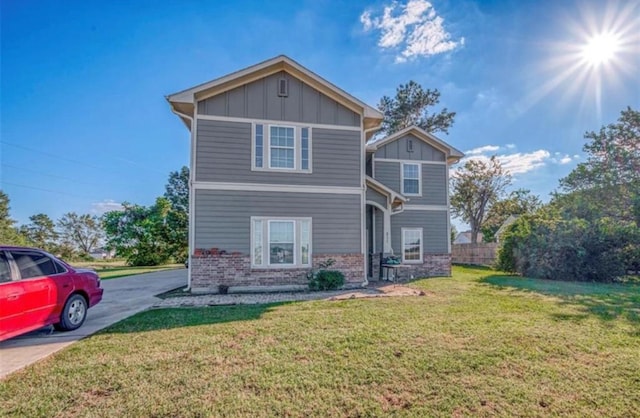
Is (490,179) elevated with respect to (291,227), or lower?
elevated

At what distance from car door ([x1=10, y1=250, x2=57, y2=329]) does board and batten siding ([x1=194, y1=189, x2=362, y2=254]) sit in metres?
4.35

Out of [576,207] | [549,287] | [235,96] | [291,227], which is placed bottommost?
[549,287]

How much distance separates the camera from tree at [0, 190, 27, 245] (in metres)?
25.3

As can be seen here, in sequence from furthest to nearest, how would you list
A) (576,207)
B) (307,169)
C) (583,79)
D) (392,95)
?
1. (392,95)
2. (576,207)
3. (583,79)
4. (307,169)

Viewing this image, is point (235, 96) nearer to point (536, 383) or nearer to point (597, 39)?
point (536, 383)

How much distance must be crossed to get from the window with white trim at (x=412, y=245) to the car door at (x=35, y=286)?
40.9 feet

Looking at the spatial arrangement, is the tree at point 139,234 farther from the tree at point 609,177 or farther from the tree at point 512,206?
the tree at point 512,206

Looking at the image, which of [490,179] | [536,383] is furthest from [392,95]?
[536,383]

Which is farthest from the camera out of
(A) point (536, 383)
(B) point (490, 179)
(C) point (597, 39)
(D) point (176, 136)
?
(B) point (490, 179)

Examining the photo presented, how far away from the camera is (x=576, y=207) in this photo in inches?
577

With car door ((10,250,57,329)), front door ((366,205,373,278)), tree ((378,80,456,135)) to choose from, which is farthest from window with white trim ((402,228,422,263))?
tree ((378,80,456,135))

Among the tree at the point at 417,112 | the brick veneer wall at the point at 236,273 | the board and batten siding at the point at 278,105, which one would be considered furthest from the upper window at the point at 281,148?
the tree at the point at 417,112

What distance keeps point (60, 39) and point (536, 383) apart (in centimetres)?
1468

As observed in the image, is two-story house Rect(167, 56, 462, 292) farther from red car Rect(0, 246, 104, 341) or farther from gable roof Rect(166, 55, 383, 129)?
red car Rect(0, 246, 104, 341)
